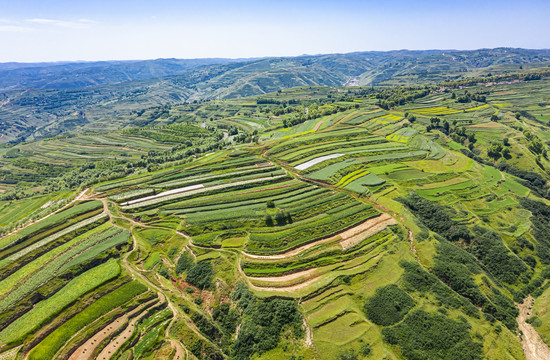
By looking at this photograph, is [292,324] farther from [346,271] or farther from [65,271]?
[65,271]

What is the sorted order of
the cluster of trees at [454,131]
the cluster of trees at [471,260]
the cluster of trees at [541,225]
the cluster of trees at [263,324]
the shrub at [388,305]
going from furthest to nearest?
the cluster of trees at [454,131] < the cluster of trees at [541,225] < the cluster of trees at [471,260] < the shrub at [388,305] < the cluster of trees at [263,324]

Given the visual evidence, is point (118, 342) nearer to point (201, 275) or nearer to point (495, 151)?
point (201, 275)

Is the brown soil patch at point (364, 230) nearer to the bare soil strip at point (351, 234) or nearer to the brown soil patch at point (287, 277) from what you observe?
the bare soil strip at point (351, 234)

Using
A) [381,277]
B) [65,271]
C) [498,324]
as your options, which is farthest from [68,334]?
[498,324]

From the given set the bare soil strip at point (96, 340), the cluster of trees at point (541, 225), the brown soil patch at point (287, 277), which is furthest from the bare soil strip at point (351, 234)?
the cluster of trees at point (541, 225)

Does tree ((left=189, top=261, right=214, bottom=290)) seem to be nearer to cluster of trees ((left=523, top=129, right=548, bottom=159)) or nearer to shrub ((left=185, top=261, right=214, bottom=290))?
shrub ((left=185, top=261, right=214, bottom=290))

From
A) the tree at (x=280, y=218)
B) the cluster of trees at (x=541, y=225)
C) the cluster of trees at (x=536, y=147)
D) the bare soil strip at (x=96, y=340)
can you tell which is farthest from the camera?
the cluster of trees at (x=536, y=147)

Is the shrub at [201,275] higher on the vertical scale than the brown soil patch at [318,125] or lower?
lower
